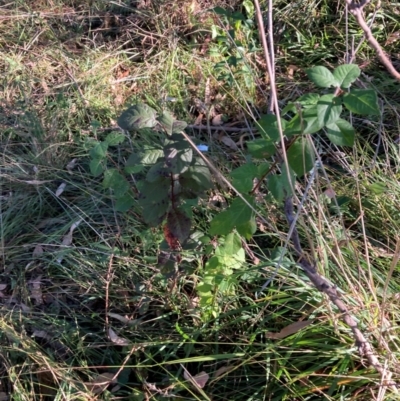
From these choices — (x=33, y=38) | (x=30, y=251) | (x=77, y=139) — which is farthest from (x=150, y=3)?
(x=30, y=251)

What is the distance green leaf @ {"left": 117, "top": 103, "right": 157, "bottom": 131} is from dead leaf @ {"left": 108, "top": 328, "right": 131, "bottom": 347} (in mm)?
889

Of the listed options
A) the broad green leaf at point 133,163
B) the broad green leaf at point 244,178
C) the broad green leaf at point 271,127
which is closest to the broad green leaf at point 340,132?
the broad green leaf at point 271,127

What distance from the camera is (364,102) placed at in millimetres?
1318

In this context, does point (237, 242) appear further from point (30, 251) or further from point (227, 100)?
point (227, 100)

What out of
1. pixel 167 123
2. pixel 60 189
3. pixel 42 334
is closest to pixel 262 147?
pixel 167 123

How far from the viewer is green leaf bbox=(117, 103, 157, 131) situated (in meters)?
1.57

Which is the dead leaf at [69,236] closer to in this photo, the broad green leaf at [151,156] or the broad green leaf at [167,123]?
the broad green leaf at [151,156]

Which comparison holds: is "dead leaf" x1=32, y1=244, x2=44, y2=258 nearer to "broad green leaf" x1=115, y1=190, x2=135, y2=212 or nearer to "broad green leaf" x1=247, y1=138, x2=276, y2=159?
"broad green leaf" x1=115, y1=190, x2=135, y2=212

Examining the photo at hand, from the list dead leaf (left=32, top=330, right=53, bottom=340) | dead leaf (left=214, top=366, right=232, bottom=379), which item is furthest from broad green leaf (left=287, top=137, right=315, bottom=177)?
dead leaf (left=32, top=330, right=53, bottom=340)

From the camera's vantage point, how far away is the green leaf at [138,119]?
157 cm

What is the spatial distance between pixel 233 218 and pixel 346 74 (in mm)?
538

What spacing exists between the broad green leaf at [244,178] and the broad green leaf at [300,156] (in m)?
0.12

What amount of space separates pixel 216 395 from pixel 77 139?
64.7 inches

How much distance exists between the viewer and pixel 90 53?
3.50 m
